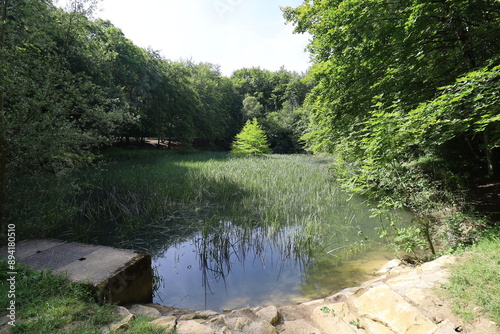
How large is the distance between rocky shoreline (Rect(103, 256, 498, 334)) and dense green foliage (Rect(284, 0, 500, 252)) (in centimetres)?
141

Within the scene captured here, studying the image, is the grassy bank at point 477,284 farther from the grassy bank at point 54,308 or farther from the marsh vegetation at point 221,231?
the grassy bank at point 54,308

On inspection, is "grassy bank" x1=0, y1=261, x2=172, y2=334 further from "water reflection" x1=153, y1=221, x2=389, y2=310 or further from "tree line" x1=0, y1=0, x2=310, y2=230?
"tree line" x1=0, y1=0, x2=310, y2=230

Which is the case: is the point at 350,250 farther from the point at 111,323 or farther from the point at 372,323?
the point at 111,323

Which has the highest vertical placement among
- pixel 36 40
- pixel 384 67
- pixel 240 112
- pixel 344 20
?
pixel 240 112

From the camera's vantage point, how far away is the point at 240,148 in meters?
24.9

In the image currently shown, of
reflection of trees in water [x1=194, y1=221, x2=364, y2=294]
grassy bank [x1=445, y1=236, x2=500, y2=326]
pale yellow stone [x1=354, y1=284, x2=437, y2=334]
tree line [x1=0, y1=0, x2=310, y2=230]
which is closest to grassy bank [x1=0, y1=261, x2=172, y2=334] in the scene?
reflection of trees in water [x1=194, y1=221, x2=364, y2=294]

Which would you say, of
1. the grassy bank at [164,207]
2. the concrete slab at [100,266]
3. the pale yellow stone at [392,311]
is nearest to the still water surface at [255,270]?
the grassy bank at [164,207]

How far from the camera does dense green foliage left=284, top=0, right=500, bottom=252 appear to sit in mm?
3260

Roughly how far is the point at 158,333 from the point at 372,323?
183cm

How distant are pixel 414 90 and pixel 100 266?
239 inches

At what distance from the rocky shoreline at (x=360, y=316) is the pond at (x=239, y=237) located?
0.77 meters

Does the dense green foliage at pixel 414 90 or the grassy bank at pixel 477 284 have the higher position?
the dense green foliage at pixel 414 90

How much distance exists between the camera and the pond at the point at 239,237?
3.54m

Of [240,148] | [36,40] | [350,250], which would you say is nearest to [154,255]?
[350,250]
